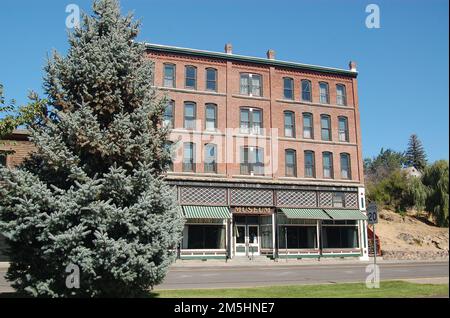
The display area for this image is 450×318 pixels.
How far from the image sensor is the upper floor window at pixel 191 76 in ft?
113

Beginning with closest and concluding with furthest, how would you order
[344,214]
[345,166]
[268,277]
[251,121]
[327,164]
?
[268,277]
[344,214]
[251,121]
[327,164]
[345,166]

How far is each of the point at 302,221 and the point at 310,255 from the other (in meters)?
2.54

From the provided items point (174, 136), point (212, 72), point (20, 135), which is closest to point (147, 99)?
point (20, 135)

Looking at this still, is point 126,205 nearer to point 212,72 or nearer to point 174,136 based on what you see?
point 174,136

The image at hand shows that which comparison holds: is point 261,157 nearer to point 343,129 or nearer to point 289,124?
point 289,124

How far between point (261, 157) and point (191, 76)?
8039 mm

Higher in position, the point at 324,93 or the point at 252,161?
the point at 324,93

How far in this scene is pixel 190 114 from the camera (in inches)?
1332

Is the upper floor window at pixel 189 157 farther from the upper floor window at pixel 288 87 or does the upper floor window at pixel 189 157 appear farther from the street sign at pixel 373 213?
the street sign at pixel 373 213

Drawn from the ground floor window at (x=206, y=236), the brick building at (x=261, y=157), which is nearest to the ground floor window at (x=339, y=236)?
the brick building at (x=261, y=157)

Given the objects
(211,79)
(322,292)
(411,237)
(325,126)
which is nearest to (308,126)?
(325,126)

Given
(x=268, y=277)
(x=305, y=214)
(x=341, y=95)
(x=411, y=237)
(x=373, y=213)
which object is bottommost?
(x=268, y=277)

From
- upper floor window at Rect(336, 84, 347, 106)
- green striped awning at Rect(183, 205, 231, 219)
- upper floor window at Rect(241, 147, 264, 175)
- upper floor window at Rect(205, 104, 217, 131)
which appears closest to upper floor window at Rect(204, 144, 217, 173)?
upper floor window at Rect(205, 104, 217, 131)

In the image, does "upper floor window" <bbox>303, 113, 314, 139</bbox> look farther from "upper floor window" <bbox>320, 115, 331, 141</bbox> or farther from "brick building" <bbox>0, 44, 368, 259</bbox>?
"upper floor window" <bbox>320, 115, 331, 141</bbox>
